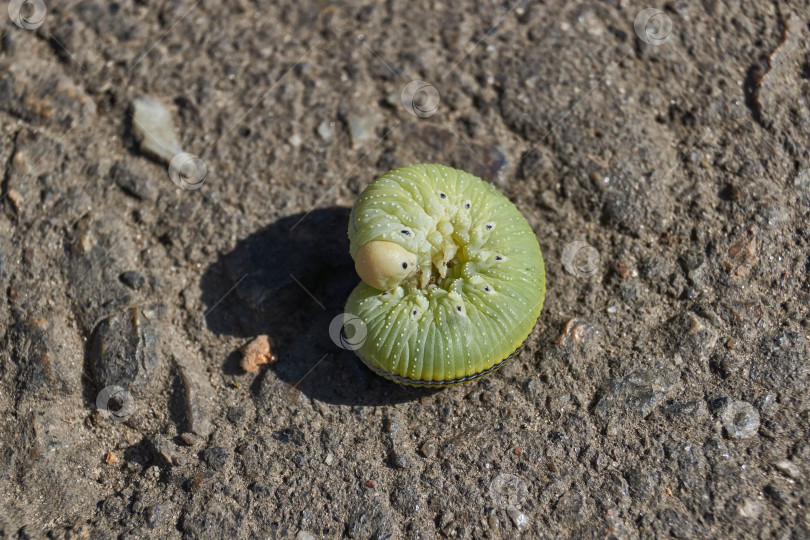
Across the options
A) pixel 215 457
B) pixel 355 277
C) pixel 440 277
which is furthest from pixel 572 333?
pixel 215 457

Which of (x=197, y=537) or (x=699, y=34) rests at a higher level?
(x=699, y=34)

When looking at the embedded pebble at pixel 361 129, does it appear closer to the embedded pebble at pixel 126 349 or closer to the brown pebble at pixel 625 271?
the embedded pebble at pixel 126 349

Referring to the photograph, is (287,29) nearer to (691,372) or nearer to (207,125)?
(207,125)

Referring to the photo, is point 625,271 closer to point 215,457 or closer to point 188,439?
point 215,457

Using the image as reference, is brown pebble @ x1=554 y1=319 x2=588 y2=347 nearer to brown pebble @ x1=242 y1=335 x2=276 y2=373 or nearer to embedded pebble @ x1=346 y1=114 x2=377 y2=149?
brown pebble @ x1=242 y1=335 x2=276 y2=373

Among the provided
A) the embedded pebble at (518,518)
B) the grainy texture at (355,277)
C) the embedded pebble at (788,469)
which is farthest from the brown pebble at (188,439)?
the embedded pebble at (788,469)

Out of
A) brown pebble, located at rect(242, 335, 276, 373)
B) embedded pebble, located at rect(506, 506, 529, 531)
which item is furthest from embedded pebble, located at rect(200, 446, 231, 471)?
embedded pebble, located at rect(506, 506, 529, 531)

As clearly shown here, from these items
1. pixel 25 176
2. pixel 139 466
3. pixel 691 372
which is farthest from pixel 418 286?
pixel 25 176
